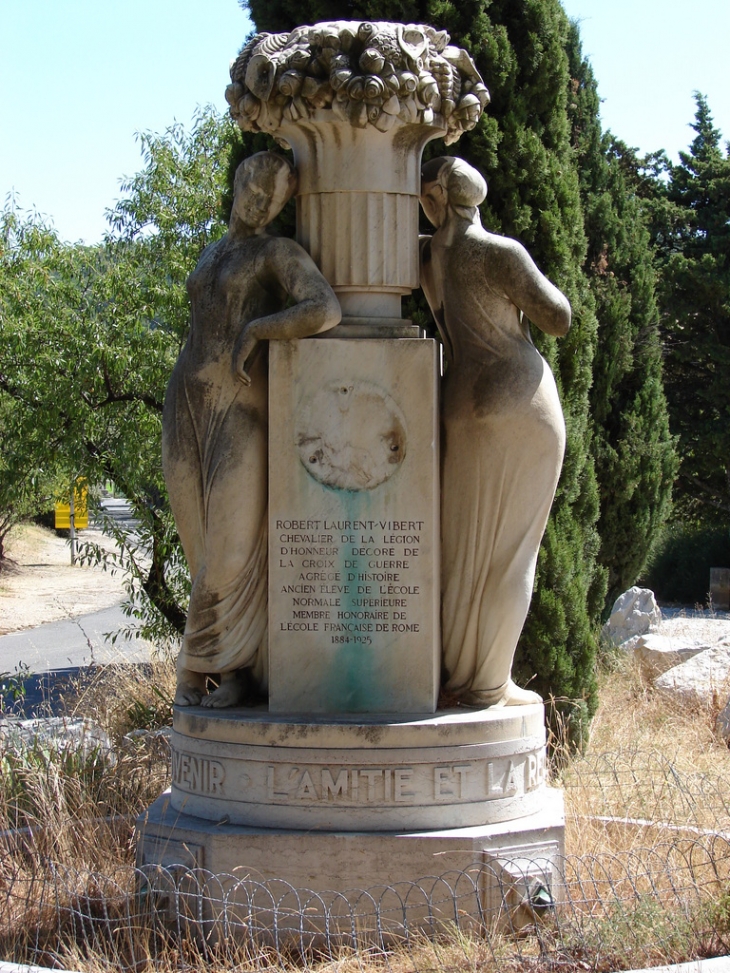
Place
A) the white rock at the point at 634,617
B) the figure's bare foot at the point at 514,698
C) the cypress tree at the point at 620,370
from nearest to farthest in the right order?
the figure's bare foot at the point at 514,698 → the cypress tree at the point at 620,370 → the white rock at the point at 634,617

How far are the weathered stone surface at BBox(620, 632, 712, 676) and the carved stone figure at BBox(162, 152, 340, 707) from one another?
6219 millimetres

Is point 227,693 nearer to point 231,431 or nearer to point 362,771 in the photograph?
point 362,771

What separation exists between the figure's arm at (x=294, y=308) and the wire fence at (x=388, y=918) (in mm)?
2066

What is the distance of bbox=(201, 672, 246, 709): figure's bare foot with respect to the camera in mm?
5145

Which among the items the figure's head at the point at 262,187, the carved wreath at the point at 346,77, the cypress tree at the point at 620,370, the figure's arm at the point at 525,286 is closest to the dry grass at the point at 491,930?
the figure's arm at the point at 525,286

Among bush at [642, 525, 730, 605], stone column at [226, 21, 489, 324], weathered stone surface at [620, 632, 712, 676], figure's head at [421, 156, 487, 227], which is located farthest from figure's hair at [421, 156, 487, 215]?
bush at [642, 525, 730, 605]

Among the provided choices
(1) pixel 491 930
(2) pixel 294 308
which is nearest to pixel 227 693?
(1) pixel 491 930

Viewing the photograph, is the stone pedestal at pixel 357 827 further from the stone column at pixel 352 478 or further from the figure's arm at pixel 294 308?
the figure's arm at pixel 294 308

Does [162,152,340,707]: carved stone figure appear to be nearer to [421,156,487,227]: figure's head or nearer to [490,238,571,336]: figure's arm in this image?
[421,156,487,227]: figure's head

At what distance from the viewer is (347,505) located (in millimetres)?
4996

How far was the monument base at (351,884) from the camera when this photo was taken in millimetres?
4570

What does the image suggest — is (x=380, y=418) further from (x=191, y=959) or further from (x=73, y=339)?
(x=73, y=339)

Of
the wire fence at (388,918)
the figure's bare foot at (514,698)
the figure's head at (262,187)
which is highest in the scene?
the figure's head at (262,187)

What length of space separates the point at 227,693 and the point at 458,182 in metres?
2.35
